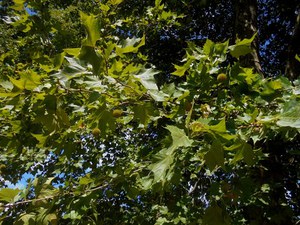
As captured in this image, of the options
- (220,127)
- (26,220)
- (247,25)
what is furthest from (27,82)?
(247,25)

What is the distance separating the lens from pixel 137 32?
12.9ft

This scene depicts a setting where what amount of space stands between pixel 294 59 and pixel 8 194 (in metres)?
3.52

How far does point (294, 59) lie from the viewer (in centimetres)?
385

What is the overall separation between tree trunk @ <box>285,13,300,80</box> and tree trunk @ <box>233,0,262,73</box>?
50 centimetres

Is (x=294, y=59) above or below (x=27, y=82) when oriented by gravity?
below

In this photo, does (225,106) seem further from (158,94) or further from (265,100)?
(158,94)

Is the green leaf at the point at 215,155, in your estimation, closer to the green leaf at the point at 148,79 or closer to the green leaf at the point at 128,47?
the green leaf at the point at 148,79

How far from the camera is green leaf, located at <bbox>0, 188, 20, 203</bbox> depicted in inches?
55.1

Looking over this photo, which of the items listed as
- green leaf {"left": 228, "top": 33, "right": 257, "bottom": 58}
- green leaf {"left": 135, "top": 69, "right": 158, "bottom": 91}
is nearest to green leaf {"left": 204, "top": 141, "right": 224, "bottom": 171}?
green leaf {"left": 135, "top": 69, "right": 158, "bottom": 91}

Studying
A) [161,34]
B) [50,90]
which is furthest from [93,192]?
[161,34]

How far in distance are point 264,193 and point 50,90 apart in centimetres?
206

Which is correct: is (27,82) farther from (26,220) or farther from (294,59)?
(294,59)

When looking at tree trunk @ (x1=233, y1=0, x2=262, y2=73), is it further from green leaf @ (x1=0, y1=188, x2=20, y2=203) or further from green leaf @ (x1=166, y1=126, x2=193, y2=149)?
green leaf @ (x1=0, y1=188, x2=20, y2=203)

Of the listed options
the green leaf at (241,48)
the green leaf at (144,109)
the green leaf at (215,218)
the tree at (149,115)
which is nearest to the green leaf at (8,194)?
the tree at (149,115)
